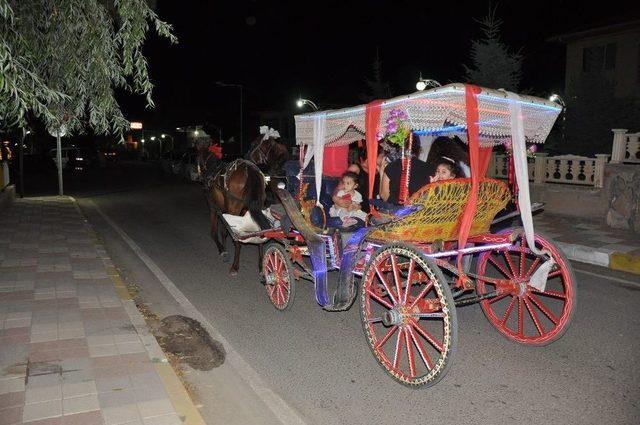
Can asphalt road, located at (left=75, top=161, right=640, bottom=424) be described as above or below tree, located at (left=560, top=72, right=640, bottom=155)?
below

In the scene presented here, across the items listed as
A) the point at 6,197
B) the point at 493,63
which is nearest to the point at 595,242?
the point at 493,63

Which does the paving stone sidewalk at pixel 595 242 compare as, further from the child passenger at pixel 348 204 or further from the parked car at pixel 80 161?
the parked car at pixel 80 161

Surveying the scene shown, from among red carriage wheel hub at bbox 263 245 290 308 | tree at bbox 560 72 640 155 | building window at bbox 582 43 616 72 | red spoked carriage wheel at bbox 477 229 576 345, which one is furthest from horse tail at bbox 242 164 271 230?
building window at bbox 582 43 616 72

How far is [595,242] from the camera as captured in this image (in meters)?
8.96

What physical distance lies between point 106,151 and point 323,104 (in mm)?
24227

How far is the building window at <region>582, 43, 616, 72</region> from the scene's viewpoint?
70.7 feet

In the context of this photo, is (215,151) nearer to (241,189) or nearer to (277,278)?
(241,189)

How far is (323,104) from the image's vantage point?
36219 mm

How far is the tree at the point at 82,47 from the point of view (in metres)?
4.43

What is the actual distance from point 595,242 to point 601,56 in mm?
16722

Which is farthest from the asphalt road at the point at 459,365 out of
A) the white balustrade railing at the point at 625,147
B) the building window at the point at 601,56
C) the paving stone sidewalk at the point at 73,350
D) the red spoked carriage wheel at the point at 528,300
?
A: the building window at the point at 601,56

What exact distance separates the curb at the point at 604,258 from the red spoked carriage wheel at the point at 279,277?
5432 mm

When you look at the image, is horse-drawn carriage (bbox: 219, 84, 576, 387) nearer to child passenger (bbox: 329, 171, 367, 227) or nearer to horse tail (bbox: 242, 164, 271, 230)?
child passenger (bbox: 329, 171, 367, 227)

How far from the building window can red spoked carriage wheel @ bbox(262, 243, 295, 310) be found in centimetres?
2069
